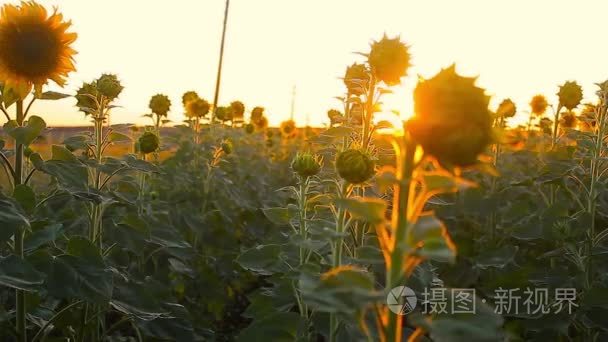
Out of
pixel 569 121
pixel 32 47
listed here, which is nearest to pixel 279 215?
pixel 32 47

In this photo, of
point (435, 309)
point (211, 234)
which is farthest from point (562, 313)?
point (211, 234)

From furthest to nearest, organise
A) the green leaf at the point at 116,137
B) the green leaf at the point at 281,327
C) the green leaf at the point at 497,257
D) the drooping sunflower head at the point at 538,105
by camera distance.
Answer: the drooping sunflower head at the point at 538,105 < the green leaf at the point at 497,257 < the green leaf at the point at 116,137 < the green leaf at the point at 281,327

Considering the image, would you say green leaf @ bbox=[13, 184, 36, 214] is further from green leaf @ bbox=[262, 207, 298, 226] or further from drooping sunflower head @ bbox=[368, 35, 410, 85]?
drooping sunflower head @ bbox=[368, 35, 410, 85]

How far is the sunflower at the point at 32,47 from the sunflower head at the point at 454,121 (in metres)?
1.74

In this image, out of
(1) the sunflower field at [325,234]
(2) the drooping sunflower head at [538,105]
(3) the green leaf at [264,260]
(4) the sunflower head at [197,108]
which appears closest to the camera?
(1) the sunflower field at [325,234]

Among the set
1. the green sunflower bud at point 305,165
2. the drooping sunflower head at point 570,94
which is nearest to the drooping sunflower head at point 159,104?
the green sunflower bud at point 305,165

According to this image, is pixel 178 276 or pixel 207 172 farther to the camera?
pixel 207 172

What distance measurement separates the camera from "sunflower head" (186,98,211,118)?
4617 mm

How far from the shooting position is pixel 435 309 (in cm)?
120

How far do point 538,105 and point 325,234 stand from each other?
5.63 m

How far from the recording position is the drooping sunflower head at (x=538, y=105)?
20.2ft

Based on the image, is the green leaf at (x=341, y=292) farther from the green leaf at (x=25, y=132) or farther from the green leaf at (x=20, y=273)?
the green leaf at (x=25, y=132)

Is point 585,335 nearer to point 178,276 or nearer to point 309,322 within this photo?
point 309,322

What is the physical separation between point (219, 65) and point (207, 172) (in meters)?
2.38
